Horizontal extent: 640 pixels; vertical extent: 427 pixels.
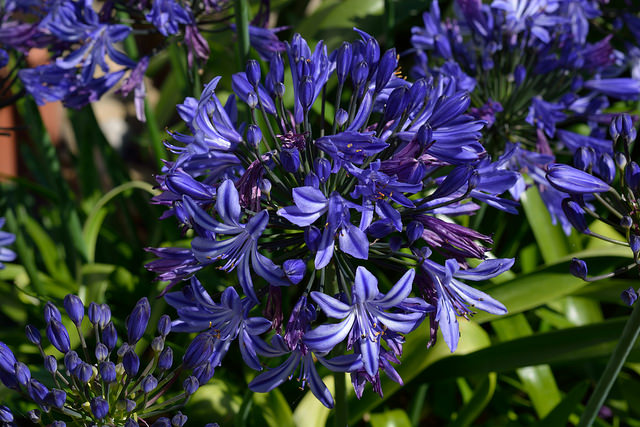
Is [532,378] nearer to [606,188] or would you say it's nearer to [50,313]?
[606,188]

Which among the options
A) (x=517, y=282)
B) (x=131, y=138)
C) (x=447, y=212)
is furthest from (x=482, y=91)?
(x=131, y=138)

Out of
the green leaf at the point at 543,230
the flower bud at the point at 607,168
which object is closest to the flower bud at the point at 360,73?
the flower bud at the point at 607,168

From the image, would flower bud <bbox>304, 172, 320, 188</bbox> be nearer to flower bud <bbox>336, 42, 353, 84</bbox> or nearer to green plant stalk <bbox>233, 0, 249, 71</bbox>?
flower bud <bbox>336, 42, 353, 84</bbox>

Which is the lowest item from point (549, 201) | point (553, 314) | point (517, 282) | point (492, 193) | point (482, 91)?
point (553, 314)

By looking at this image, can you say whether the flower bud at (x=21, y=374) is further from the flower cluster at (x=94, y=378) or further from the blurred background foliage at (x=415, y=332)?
the blurred background foliage at (x=415, y=332)

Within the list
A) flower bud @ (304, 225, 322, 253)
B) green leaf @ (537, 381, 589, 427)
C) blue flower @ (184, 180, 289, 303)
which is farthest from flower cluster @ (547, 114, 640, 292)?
green leaf @ (537, 381, 589, 427)

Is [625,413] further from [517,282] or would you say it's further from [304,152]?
[304,152]
